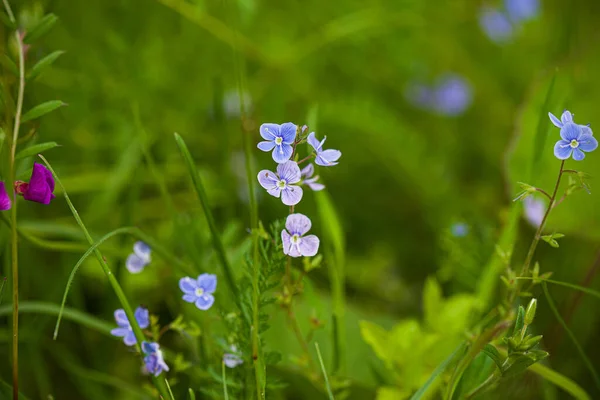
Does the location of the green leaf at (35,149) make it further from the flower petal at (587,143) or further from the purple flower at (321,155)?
the flower petal at (587,143)

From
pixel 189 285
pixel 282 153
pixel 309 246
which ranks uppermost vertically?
pixel 282 153

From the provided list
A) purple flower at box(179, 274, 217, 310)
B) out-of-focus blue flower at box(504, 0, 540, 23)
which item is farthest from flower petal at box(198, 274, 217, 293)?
out-of-focus blue flower at box(504, 0, 540, 23)

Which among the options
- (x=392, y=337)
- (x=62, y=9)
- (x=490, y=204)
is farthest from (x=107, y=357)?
(x=490, y=204)

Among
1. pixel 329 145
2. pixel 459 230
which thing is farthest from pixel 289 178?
pixel 329 145

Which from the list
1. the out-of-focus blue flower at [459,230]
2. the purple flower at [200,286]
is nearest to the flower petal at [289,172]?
the purple flower at [200,286]

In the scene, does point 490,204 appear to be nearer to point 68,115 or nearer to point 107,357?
point 107,357

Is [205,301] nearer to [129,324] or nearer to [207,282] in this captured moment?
[207,282]
